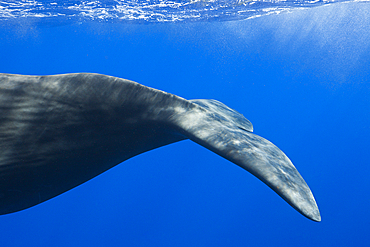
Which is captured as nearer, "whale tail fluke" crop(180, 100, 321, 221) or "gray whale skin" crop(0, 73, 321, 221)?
"whale tail fluke" crop(180, 100, 321, 221)

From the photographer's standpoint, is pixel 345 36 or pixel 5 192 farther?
pixel 345 36

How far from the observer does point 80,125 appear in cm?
272

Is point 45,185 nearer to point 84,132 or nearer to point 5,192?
point 5,192

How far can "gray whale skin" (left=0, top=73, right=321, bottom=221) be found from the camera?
2.43 metres

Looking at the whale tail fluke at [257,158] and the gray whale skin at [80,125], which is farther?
the gray whale skin at [80,125]

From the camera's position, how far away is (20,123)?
2506 mm

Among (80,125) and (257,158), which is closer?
(257,158)

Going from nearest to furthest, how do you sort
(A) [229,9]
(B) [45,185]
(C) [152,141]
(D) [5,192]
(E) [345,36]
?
1. (D) [5,192]
2. (B) [45,185]
3. (C) [152,141]
4. (A) [229,9]
5. (E) [345,36]

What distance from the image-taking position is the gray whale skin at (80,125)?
2.43m

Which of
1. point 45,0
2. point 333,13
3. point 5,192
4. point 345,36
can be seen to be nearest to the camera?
point 5,192

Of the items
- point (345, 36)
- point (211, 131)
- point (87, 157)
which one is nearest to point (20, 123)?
point (87, 157)

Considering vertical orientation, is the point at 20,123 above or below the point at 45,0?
below

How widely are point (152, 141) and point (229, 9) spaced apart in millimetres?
20147


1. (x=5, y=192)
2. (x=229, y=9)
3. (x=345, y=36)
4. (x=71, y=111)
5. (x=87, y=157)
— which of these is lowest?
(x=5, y=192)
